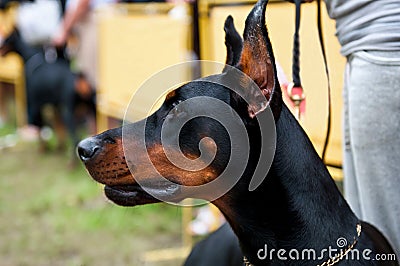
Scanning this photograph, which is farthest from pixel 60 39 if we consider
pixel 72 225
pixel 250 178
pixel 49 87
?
pixel 250 178

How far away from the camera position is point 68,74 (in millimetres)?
7113

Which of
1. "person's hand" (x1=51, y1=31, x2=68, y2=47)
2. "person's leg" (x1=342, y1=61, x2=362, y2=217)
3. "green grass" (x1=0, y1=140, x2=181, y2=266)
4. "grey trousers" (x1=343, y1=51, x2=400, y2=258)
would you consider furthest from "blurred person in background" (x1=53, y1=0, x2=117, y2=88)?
"grey trousers" (x1=343, y1=51, x2=400, y2=258)

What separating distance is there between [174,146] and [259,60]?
0.35 metres

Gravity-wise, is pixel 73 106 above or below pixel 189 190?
below

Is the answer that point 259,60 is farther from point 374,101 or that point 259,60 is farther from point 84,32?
point 84,32

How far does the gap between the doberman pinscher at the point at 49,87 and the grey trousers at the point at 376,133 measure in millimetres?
4983

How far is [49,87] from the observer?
729 centimetres

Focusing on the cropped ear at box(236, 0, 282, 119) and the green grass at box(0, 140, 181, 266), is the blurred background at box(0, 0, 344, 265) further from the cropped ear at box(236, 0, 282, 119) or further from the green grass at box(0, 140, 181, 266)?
the cropped ear at box(236, 0, 282, 119)

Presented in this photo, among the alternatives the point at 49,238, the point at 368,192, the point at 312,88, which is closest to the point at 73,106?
the point at 49,238

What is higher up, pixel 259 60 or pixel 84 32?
pixel 259 60

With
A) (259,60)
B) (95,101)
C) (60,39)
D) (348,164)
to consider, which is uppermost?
(259,60)

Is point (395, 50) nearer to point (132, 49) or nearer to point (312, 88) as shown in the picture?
point (312, 88)

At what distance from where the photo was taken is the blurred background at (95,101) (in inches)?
124

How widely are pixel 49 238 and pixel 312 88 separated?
2.40 metres
